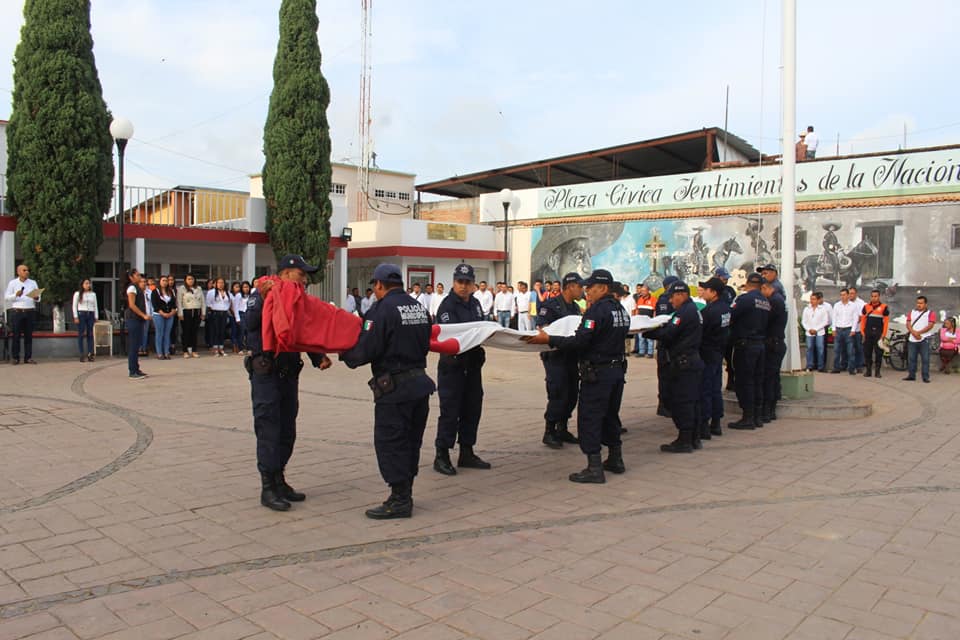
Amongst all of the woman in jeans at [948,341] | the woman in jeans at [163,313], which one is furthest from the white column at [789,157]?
the woman in jeans at [163,313]

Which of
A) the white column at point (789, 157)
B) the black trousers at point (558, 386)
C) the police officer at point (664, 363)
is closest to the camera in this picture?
the black trousers at point (558, 386)

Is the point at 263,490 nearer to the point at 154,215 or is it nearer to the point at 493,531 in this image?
the point at 493,531

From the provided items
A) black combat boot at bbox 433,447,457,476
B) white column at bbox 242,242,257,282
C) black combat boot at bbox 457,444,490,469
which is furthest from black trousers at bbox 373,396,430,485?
white column at bbox 242,242,257,282

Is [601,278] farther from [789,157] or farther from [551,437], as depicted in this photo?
[789,157]

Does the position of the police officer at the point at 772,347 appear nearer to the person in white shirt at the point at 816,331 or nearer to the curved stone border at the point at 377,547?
the curved stone border at the point at 377,547

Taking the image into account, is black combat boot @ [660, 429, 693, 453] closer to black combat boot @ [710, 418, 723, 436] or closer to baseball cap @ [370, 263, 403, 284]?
black combat boot @ [710, 418, 723, 436]

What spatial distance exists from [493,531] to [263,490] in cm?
184

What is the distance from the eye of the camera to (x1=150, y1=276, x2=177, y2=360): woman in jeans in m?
15.1

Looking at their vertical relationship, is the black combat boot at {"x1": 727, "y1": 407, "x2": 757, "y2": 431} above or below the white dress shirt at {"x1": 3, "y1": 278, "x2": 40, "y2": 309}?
below

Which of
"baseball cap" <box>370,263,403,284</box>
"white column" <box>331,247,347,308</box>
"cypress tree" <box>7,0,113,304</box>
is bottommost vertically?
"baseball cap" <box>370,263,403,284</box>

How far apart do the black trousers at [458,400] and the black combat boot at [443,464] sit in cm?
6

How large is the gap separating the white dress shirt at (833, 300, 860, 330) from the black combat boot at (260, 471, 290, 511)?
13.7 meters

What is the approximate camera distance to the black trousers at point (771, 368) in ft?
31.7

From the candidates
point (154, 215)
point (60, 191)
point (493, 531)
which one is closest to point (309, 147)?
point (154, 215)
